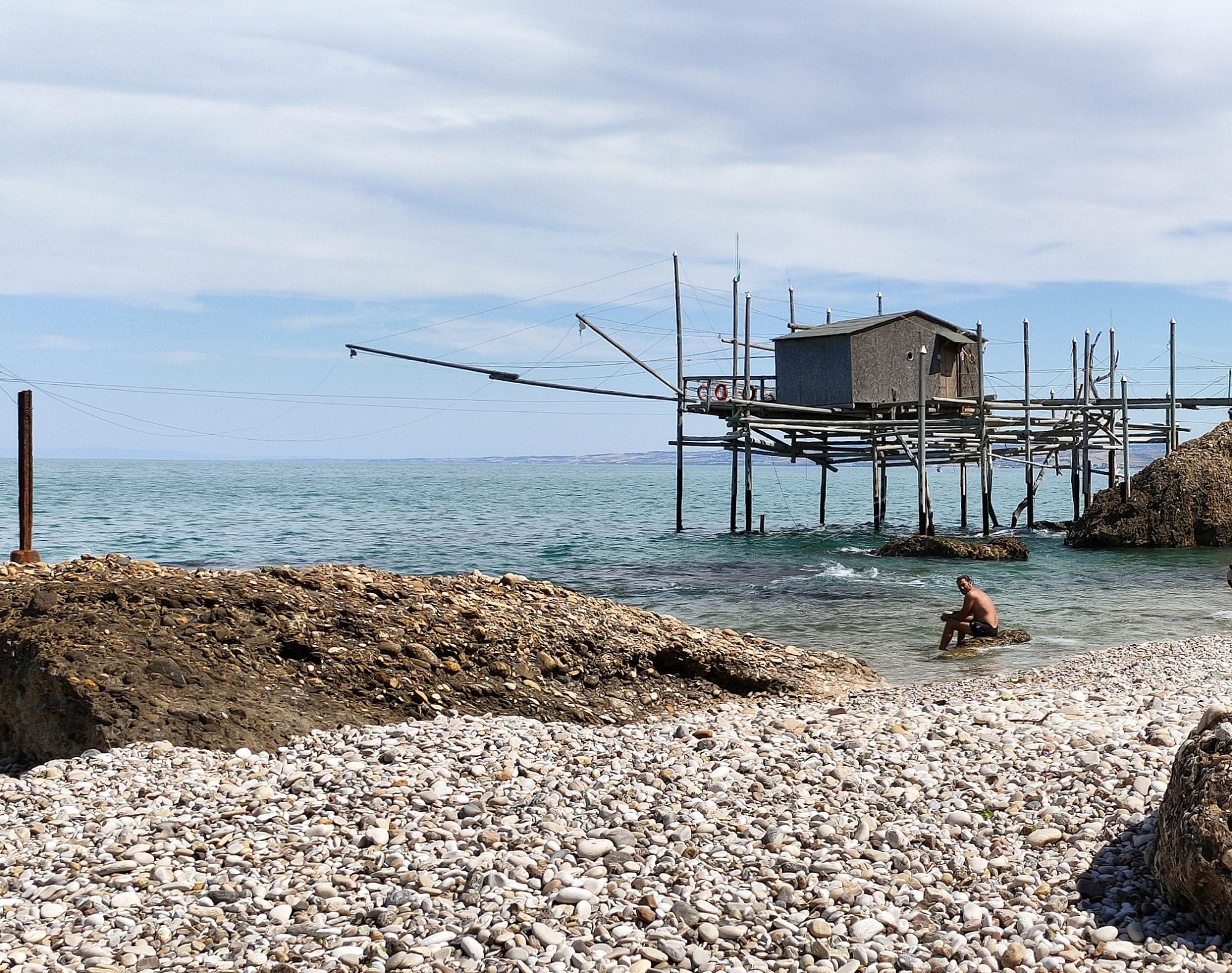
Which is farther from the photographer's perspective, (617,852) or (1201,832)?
(617,852)

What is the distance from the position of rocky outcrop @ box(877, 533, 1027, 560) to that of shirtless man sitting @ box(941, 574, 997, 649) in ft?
48.0

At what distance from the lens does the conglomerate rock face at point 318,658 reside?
28.0 feet

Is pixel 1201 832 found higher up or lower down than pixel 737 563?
higher up

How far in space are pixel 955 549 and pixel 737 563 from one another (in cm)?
622

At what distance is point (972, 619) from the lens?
16016 millimetres

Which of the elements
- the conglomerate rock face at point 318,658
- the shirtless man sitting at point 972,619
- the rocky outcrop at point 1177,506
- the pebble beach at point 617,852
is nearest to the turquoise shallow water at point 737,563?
the shirtless man sitting at point 972,619

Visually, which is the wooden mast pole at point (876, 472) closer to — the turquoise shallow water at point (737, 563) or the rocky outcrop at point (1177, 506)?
the turquoise shallow water at point (737, 563)

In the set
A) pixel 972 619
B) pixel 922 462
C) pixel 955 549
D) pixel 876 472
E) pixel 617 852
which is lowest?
pixel 955 549

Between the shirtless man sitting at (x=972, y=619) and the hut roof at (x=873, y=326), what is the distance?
65.9ft

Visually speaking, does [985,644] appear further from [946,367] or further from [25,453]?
[946,367]

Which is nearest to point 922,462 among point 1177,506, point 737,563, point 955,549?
point 955,549

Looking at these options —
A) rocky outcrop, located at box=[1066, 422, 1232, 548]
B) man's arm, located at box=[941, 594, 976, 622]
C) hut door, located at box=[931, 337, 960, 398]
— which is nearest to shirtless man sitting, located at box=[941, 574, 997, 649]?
man's arm, located at box=[941, 594, 976, 622]

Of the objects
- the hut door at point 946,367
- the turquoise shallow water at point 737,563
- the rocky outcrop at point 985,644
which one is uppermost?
the hut door at point 946,367

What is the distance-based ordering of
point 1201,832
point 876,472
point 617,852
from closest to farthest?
point 1201,832 → point 617,852 → point 876,472
